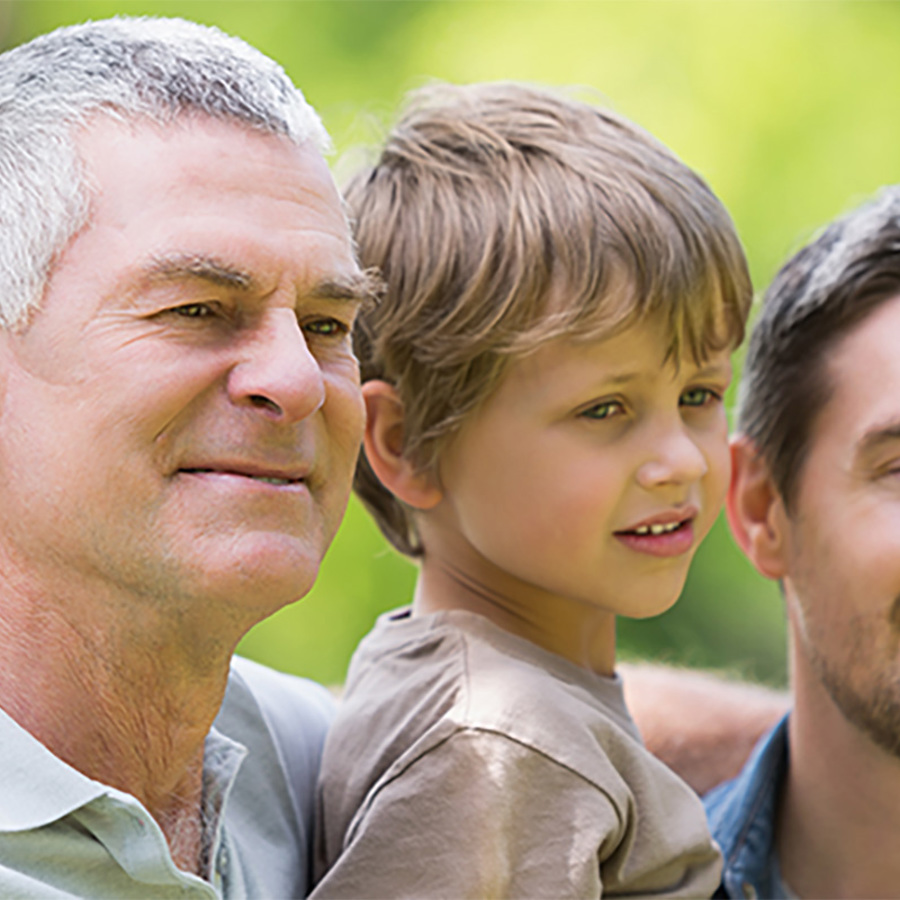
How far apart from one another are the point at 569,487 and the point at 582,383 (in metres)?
A: 0.16

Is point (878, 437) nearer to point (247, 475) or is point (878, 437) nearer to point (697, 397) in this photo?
point (697, 397)

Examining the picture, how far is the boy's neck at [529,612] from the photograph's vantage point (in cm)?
213

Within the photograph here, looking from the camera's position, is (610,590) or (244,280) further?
(610,590)

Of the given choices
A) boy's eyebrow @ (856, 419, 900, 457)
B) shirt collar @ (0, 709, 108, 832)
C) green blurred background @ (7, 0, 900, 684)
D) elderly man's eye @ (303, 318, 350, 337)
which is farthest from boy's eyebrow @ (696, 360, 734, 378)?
green blurred background @ (7, 0, 900, 684)

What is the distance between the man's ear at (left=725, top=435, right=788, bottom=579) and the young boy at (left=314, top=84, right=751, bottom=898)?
483mm

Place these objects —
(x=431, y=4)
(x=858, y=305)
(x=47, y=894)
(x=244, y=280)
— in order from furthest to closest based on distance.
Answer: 1. (x=431, y=4)
2. (x=858, y=305)
3. (x=244, y=280)
4. (x=47, y=894)

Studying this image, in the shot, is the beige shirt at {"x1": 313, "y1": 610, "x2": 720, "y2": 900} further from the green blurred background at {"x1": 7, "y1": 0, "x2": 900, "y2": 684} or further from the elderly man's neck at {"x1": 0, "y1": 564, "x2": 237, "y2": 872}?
the green blurred background at {"x1": 7, "y1": 0, "x2": 900, "y2": 684}

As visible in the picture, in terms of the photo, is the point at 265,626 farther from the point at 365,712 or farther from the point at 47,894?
the point at 47,894

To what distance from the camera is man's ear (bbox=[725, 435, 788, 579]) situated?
260cm

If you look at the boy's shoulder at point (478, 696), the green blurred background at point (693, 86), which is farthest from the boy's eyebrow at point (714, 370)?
the green blurred background at point (693, 86)

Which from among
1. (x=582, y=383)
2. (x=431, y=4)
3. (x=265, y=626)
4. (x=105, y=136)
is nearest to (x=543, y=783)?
(x=582, y=383)

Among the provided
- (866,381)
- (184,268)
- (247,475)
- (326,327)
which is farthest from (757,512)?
(184,268)

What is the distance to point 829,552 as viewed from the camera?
2.42 meters

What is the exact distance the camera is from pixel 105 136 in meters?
1.57
